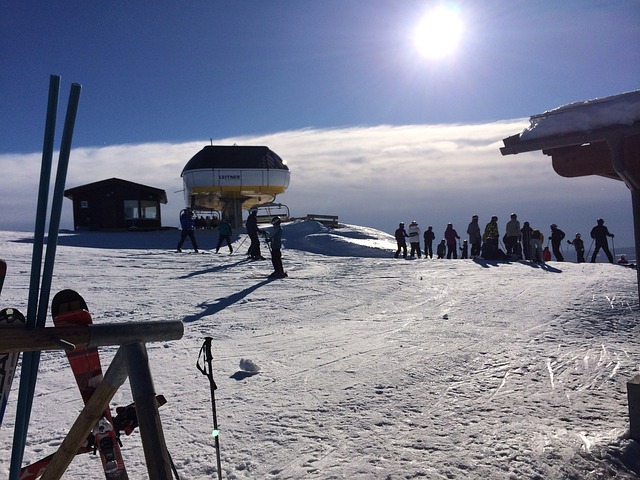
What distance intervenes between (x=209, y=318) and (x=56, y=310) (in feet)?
23.0

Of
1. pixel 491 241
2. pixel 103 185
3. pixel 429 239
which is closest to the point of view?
pixel 491 241

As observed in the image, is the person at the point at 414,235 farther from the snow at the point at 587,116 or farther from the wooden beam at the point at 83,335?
the wooden beam at the point at 83,335

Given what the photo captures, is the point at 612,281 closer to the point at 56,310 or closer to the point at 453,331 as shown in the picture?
the point at 453,331

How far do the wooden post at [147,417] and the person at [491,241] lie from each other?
65.5 ft

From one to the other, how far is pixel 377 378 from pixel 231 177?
102 feet

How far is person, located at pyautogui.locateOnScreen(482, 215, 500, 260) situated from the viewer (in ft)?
68.4

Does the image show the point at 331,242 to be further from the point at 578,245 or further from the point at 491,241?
the point at 578,245

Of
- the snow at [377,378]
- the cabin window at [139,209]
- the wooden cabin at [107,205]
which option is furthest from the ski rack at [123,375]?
the cabin window at [139,209]

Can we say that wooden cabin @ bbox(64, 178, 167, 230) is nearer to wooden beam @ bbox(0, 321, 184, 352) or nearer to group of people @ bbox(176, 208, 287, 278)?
group of people @ bbox(176, 208, 287, 278)

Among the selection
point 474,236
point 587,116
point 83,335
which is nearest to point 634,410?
point 587,116

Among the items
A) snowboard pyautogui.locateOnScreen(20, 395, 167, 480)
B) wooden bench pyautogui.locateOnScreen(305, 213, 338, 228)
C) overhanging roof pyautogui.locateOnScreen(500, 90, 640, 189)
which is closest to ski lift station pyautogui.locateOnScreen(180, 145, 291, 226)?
wooden bench pyautogui.locateOnScreen(305, 213, 338, 228)

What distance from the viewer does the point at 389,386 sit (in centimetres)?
588

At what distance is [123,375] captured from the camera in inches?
87.4

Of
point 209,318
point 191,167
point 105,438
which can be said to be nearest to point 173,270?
point 209,318
